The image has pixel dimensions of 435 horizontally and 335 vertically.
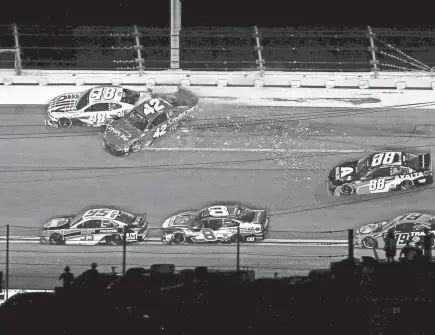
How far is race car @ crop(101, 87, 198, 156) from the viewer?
21.2 meters

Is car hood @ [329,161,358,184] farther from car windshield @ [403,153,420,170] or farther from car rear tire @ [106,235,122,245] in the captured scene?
car rear tire @ [106,235,122,245]

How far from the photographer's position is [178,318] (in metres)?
10.4

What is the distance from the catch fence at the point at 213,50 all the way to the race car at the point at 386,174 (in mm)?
2154

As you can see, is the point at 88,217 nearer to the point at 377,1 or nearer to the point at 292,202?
the point at 292,202

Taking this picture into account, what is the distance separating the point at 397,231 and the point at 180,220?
425 centimetres

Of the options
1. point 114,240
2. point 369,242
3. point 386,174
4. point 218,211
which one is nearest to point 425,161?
point 386,174

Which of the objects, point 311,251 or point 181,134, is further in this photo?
point 181,134

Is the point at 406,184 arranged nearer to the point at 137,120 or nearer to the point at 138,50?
the point at 137,120

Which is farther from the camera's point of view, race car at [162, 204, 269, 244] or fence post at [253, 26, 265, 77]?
fence post at [253, 26, 265, 77]

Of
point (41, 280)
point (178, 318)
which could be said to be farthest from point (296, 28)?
point (178, 318)

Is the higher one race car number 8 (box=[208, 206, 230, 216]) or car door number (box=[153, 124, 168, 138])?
car door number (box=[153, 124, 168, 138])

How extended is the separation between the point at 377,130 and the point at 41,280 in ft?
26.3

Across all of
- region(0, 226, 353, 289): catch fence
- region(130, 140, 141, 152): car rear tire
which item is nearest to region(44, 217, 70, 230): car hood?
region(0, 226, 353, 289): catch fence

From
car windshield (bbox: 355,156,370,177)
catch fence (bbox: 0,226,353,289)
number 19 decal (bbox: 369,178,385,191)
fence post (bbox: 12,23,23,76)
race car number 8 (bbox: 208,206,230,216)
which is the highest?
fence post (bbox: 12,23,23,76)
